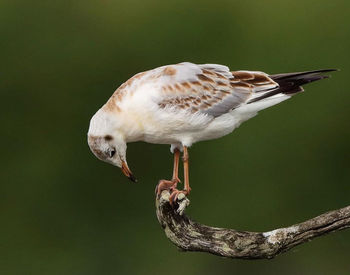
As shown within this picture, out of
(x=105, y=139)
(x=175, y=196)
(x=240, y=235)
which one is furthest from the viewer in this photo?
(x=105, y=139)

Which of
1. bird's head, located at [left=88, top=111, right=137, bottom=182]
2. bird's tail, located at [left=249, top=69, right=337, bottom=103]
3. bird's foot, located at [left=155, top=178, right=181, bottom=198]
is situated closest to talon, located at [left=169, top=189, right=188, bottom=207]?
bird's foot, located at [left=155, top=178, right=181, bottom=198]

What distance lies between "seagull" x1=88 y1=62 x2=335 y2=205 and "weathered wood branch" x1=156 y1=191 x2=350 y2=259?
0.19 m

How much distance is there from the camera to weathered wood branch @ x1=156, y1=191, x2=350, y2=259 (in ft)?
17.9

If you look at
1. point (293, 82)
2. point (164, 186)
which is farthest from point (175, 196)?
point (293, 82)

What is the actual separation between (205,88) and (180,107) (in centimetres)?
31

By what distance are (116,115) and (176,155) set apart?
2.50ft

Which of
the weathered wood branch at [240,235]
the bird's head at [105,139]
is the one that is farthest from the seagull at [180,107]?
the weathered wood branch at [240,235]

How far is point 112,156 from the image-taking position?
6.04 m

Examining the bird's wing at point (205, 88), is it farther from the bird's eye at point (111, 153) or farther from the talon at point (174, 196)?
the talon at point (174, 196)

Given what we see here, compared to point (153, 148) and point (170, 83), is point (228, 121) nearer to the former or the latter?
point (170, 83)

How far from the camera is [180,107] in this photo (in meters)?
6.04

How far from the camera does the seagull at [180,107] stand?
19.5 ft

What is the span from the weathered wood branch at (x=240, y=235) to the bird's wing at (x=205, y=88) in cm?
75

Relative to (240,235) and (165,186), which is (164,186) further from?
(240,235)
